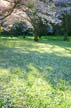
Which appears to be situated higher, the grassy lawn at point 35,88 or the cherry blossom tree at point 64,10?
the cherry blossom tree at point 64,10

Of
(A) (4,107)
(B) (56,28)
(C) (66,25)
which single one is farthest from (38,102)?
(B) (56,28)

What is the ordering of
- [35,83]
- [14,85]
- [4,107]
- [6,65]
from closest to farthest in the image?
[4,107]
[14,85]
[35,83]
[6,65]

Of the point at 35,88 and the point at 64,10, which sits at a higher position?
the point at 64,10

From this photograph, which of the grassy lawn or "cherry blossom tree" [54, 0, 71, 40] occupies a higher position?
"cherry blossom tree" [54, 0, 71, 40]

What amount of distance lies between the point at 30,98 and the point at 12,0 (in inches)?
301

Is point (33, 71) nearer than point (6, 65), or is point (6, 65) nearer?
point (33, 71)

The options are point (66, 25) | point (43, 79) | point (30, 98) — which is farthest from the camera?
point (66, 25)

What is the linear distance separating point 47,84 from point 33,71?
9.27 ft

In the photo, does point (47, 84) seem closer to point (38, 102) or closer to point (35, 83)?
point (35, 83)

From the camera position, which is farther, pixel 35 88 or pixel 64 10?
pixel 64 10

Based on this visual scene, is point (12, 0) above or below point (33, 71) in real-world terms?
above

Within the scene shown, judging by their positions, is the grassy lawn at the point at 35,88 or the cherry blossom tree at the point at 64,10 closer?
the grassy lawn at the point at 35,88

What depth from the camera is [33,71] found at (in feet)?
42.0

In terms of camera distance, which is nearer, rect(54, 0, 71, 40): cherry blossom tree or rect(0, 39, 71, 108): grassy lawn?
rect(0, 39, 71, 108): grassy lawn
